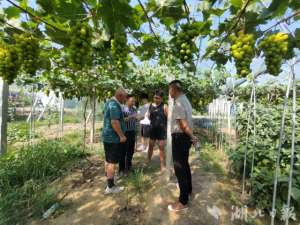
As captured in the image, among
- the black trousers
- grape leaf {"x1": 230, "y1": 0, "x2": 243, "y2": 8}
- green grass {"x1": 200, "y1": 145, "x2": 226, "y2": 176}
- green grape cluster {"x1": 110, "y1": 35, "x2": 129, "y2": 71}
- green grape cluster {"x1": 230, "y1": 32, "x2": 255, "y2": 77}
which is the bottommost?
green grass {"x1": 200, "y1": 145, "x2": 226, "y2": 176}

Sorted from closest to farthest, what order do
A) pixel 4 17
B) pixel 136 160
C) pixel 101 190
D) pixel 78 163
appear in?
pixel 4 17
pixel 101 190
pixel 78 163
pixel 136 160

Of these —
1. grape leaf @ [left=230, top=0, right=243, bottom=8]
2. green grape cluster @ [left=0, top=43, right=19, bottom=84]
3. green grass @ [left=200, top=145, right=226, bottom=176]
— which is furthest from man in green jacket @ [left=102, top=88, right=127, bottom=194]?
grape leaf @ [left=230, top=0, right=243, bottom=8]

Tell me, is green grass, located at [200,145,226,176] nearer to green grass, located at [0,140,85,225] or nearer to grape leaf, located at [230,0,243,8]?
Answer: green grass, located at [0,140,85,225]

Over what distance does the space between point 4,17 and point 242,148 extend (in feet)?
13.6

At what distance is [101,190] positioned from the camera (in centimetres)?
416

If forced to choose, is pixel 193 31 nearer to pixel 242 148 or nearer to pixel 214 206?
pixel 214 206

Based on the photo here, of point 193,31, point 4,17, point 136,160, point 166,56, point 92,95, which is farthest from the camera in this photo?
point 92,95

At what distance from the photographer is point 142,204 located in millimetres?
3656

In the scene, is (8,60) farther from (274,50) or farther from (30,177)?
(30,177)

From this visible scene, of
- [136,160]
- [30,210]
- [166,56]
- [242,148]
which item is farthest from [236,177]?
[30,210]

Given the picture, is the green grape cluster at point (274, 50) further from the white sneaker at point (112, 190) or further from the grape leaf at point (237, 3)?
the white sneaker at point (112, 190)

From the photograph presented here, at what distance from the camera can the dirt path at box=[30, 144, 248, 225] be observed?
10.6ft

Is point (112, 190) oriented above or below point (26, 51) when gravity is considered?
below

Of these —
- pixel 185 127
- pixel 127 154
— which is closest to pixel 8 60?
pixel 185 127
